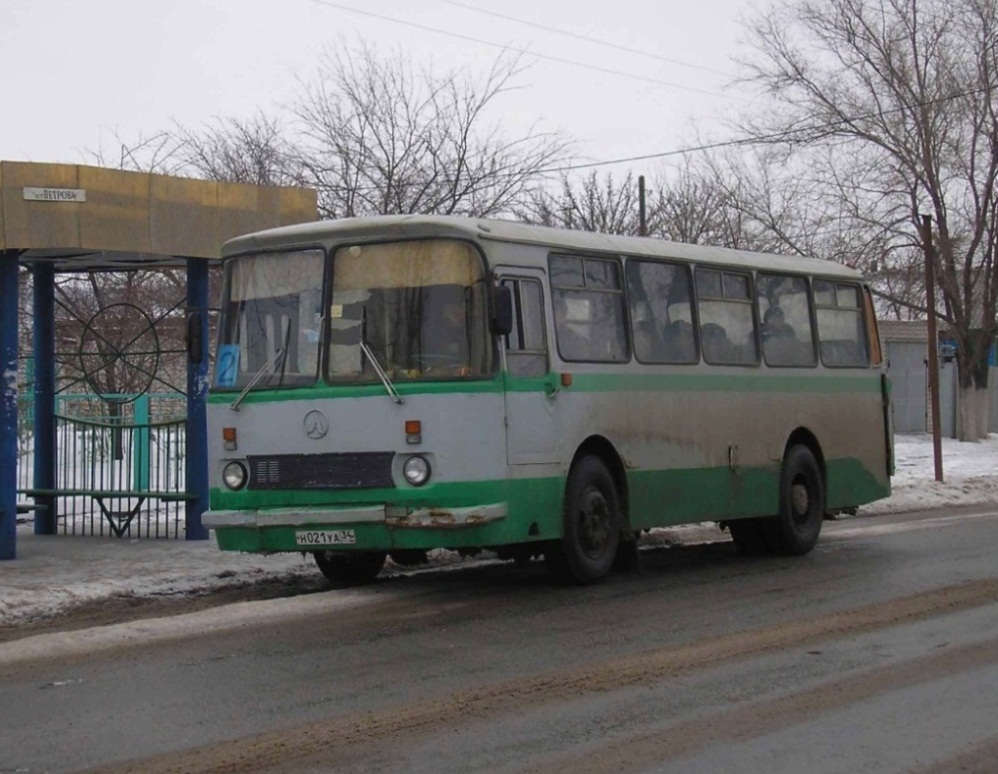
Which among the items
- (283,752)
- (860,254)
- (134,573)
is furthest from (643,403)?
(860,254)

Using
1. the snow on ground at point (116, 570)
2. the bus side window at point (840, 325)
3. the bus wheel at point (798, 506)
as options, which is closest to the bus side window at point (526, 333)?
the snow on ground at point (116, 570)

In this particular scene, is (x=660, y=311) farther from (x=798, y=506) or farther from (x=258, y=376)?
(x=258, y=376)

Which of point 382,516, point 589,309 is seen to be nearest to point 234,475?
point 382,516

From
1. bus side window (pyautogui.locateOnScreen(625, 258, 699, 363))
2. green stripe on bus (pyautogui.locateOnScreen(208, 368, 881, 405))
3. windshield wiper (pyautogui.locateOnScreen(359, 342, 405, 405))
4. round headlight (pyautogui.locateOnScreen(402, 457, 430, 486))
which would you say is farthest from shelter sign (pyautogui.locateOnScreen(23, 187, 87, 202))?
bus side window (pyautogui.locateOnScreen(625, 258, 699, 363))

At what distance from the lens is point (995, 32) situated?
38.8 m

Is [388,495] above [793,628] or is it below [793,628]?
above

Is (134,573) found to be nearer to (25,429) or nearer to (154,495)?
(154,495)

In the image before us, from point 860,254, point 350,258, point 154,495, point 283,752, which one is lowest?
point 283,752

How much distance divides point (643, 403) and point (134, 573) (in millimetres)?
4556

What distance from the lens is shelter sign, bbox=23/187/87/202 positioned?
13.9 metres

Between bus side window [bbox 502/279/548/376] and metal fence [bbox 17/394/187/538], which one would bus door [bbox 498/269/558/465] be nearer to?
bus side window [bbox 502/279/548/376]

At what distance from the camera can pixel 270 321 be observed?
12203 mm

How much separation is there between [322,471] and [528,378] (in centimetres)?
170

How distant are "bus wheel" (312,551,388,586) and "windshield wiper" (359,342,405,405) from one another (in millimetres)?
2113
